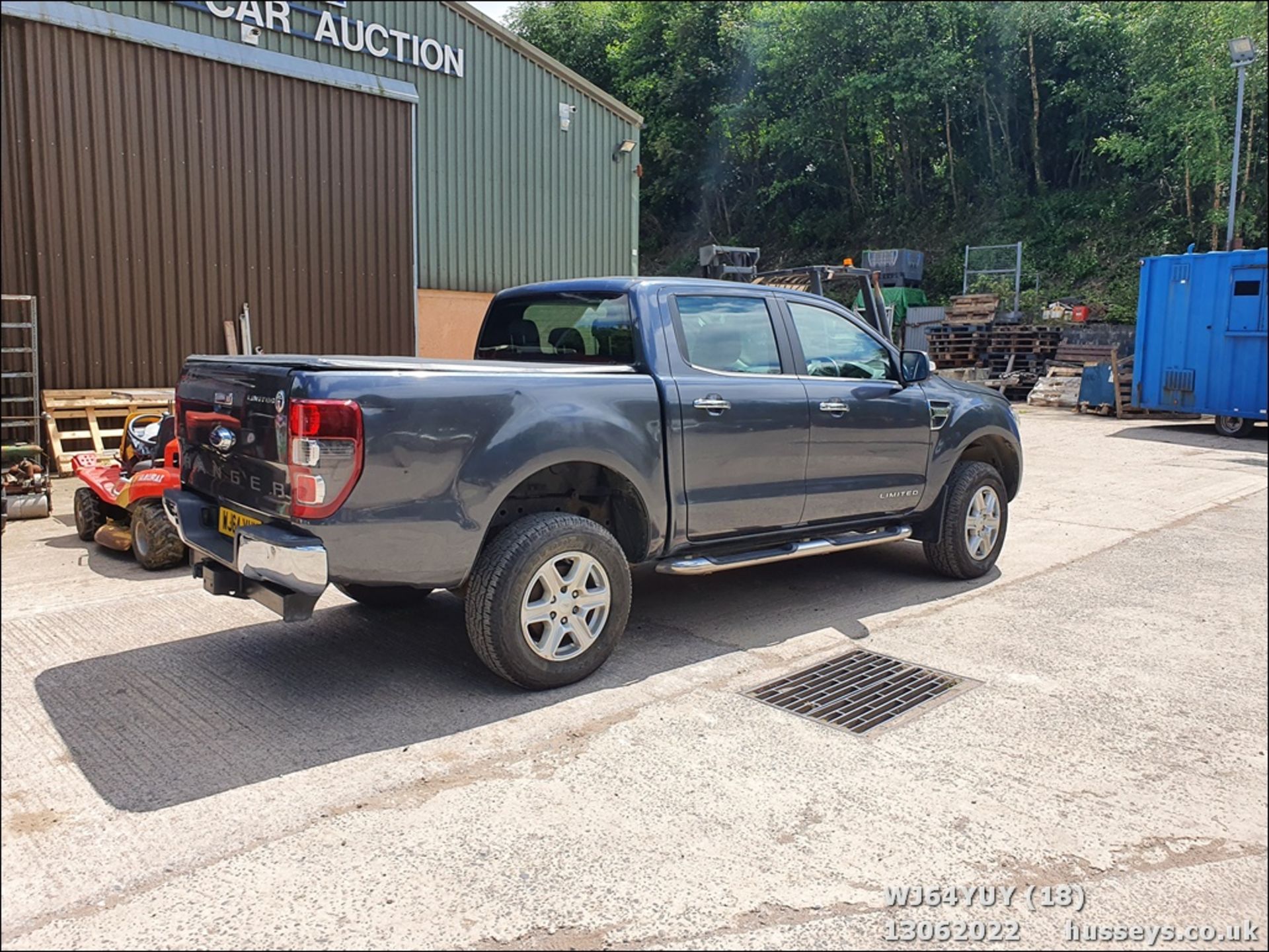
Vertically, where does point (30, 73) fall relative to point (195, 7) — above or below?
below

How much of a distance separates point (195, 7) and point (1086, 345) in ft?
62.8

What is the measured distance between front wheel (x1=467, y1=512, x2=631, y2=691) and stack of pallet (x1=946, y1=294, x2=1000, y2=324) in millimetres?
22694

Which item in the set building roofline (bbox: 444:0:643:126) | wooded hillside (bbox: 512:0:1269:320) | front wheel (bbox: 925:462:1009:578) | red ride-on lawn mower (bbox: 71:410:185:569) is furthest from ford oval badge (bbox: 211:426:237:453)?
wooded hillside (bbox: 512:0:1269:320)

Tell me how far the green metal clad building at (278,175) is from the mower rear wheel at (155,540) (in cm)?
455

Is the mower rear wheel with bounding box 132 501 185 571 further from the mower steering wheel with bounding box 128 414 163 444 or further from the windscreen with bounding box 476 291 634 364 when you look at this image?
the windscreen with bounding box 476 291 634 364

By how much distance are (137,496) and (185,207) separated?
6.18m

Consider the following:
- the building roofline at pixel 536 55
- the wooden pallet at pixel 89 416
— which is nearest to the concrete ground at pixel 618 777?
the wooden pallet at pixel 89 416

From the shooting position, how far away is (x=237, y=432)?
415 cm

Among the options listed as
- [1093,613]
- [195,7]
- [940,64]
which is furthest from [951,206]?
[1093,613]

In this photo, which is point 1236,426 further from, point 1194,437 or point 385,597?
point 385,597

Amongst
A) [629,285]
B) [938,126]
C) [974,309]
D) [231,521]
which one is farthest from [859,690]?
[938,126]

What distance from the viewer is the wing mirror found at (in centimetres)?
609

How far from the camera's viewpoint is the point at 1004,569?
6.89 metres

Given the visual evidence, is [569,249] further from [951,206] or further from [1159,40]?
[951,206]
